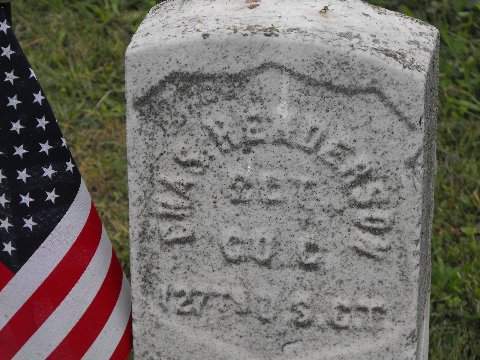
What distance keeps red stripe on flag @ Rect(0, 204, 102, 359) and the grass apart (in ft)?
3.55

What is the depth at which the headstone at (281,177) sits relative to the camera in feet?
6.16

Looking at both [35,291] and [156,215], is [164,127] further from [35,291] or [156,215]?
[35,291]

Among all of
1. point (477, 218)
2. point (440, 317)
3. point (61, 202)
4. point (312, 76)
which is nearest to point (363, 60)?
point (312, 76)

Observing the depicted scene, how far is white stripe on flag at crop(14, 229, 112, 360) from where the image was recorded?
2.19m

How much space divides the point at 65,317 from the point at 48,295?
60mm

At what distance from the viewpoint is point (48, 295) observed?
2174mm

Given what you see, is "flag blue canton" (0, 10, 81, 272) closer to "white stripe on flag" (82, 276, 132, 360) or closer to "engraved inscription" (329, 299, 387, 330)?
"white stripe on flag" (82, 276, 132, 360)

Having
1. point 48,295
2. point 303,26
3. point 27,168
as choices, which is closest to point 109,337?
point 48,295

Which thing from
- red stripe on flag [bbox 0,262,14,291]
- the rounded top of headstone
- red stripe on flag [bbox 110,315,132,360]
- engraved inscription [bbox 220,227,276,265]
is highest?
the rounded top of headstone

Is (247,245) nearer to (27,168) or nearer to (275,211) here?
(275,211)

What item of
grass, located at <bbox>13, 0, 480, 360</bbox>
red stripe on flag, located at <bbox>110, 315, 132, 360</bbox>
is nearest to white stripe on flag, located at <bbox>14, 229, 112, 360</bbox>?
red stripe on flag, located at <bbox>110, 315, 132, 360</bbox>

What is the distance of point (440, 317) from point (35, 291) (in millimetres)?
1353

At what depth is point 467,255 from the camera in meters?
3.22

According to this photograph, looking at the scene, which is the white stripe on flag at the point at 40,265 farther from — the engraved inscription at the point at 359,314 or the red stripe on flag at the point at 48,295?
the engraved inscription at the point at 359,314
